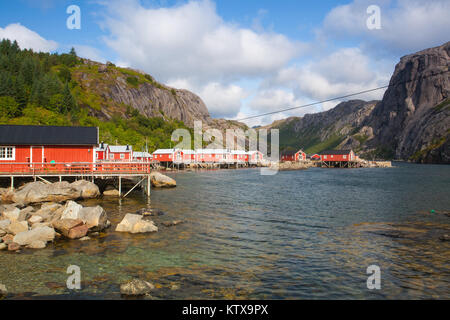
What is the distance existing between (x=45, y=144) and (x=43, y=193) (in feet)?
38.1

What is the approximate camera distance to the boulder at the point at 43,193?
92.1ft

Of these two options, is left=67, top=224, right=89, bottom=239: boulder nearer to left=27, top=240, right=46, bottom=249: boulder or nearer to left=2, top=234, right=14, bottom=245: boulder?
left=27, top=240, right=46, bottom=249: boulder

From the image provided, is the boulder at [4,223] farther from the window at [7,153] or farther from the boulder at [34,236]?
the window at [7,153]

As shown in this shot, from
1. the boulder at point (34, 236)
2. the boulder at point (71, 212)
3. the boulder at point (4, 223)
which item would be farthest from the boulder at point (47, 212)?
the boulder at point (34, 236)

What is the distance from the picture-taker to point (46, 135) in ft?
127

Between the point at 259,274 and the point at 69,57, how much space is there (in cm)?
22230

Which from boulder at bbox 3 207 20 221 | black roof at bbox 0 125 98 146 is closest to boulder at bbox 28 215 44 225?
boulder at bbox 3 207 20 221

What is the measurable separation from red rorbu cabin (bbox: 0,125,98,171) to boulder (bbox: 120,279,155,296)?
3064 centimetres

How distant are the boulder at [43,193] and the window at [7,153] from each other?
991cm

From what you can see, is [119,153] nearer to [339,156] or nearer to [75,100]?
[75,100]

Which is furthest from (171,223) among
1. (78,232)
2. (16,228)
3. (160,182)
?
(160,182)
